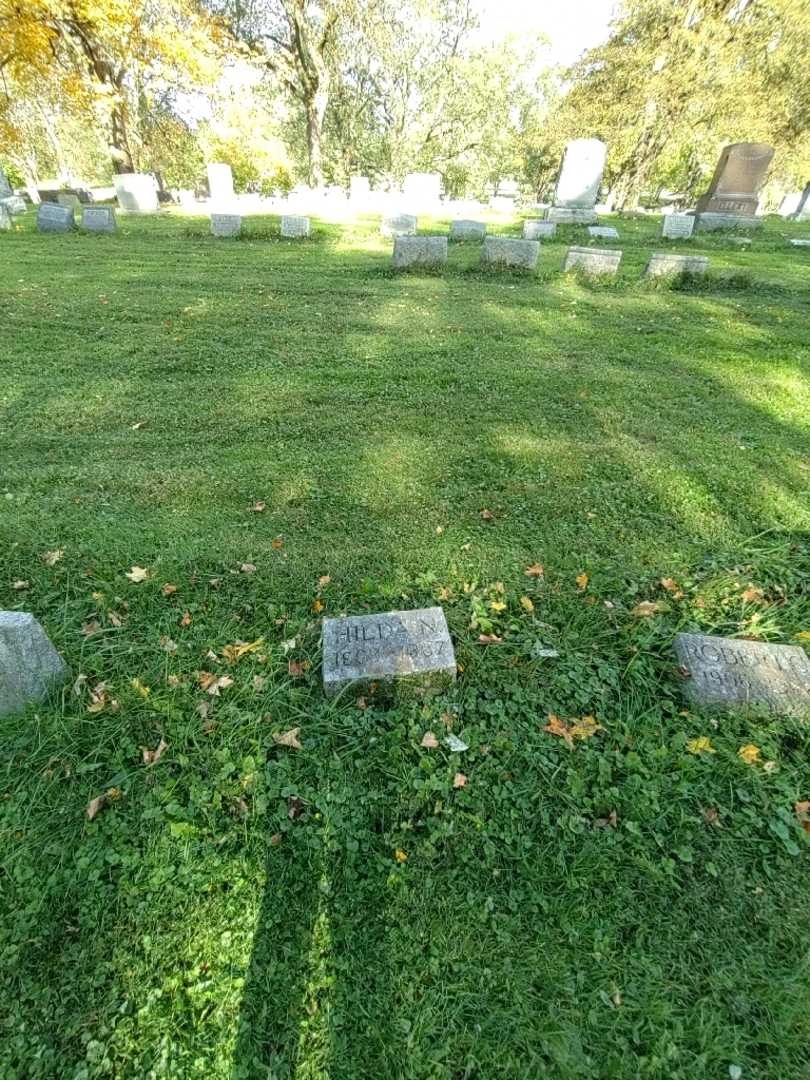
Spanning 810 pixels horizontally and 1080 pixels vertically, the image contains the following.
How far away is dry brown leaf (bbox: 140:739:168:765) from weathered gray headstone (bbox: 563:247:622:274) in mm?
10012

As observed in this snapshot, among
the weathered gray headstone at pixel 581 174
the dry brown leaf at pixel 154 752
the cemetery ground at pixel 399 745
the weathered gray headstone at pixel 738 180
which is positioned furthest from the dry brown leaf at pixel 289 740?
the weathered gray headstone at pixel 738 180

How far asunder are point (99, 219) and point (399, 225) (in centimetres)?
750

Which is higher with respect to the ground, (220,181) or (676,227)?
(676,227)

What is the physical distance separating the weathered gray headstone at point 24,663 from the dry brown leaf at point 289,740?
3.60 feet

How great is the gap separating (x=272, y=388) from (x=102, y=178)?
236 feet

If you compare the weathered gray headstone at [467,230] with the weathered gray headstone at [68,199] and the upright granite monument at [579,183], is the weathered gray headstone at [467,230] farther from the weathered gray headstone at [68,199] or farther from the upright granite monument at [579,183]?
the weathered gray headstone at [68,199]

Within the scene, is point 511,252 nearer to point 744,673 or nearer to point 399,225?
point 399,225

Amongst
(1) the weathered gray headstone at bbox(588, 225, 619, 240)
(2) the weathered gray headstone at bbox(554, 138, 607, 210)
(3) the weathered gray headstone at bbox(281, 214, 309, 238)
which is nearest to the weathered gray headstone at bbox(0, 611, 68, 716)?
(3) the weathered gray headstone at bbox(281, 214, 309, 238)

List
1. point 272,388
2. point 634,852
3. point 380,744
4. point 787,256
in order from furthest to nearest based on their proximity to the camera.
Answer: point 787,256
point 272,388
point 380,744
point 634,852

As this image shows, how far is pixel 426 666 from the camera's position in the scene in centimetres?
250

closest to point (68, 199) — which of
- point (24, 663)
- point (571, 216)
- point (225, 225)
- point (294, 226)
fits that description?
point (225, 225)

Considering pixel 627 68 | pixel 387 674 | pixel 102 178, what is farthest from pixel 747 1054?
pixel 102 178

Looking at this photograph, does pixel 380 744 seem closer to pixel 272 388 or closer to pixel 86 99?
pixel 272 388

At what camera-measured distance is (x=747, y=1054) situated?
5.15 feet
